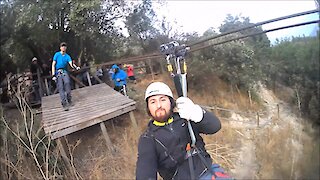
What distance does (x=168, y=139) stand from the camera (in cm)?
214

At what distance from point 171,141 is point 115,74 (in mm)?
6042

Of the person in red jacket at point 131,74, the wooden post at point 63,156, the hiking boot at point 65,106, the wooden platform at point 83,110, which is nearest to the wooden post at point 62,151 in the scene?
the wooden post at point 63,156

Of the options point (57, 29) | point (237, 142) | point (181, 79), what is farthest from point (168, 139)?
point (237, 142)

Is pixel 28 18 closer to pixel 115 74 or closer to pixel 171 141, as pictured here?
pixel 115 74

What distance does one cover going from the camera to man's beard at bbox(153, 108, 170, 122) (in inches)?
84.9

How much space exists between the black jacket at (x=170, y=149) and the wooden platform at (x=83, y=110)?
12.4 feet

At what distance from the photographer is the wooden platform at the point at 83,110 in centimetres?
586

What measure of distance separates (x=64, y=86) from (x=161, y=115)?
433 cm

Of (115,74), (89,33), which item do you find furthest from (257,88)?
(89,33)

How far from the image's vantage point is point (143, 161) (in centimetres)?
206

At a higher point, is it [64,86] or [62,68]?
[62,68]

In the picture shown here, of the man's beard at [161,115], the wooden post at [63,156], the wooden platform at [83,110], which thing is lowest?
the wooden post at [63,156]

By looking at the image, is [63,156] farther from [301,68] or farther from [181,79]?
[301,68]

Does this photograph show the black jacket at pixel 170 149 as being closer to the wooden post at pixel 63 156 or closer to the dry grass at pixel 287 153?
the wooden post at pixel 63 156
